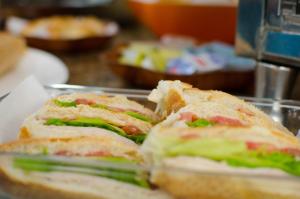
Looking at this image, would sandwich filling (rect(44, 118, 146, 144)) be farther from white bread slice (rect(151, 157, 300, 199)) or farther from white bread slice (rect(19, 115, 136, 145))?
white bread slice (rect(151, 157, 300, 199))

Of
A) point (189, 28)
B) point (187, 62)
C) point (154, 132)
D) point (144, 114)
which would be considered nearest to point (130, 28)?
point (189, 28)

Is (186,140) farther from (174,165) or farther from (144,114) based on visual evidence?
(144,114)

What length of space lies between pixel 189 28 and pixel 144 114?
1004 mm

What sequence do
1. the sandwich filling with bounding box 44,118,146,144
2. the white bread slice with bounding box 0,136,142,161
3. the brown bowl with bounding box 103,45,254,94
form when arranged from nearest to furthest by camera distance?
the white bread slice with bounding box 0,136,142,161 < the sandwich filling with bounding box 44,118,146,144 < the brown bowl with bounding box 103,45,254,94

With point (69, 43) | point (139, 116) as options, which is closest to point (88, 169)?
point (139, 116)

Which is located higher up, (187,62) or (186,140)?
(186,140)

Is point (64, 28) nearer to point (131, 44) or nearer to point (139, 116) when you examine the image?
point (131, 44)

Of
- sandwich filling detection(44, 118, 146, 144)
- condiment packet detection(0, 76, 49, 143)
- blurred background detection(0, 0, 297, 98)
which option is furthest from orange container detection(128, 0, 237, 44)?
sandwich filling detection(44, 118, 146, 144)

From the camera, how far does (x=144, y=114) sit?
94 centimetres

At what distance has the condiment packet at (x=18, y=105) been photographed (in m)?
0.89

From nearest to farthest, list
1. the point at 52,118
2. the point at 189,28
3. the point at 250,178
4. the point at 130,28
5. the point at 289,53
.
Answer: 1. the point at 250,178
2. the point at 52,118
3. the point at 289,53
4. the point at 189,28
5. the point at 130,28

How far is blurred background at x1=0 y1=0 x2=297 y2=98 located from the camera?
1.42 m

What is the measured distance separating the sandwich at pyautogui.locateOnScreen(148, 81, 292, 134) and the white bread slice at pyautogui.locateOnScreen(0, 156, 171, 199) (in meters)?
0.19

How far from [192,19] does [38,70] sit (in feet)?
2.00
